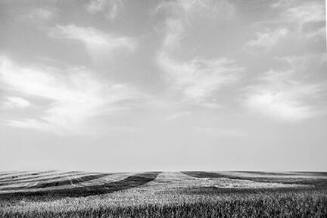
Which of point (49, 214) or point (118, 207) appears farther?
point (118, 207)

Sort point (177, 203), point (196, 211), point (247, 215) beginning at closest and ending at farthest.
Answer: point (247, 215) → point (196, 211) → point (177, 203)

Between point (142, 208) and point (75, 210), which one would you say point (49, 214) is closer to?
point (75, 210)

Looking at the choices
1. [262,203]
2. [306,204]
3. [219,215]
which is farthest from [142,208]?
[306,204]

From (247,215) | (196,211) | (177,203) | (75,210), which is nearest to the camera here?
(247,215)

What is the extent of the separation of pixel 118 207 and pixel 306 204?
5.51 metres

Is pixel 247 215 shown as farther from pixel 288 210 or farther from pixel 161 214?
pixel 161 214

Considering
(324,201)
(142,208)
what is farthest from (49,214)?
(324,201)

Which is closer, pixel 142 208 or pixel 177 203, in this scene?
pixel 142 208

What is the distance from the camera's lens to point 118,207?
1149 cm

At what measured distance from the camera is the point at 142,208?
1112cm

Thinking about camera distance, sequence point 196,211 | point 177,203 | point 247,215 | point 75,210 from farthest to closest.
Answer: point 177,203, point 75,210, point 196,211, point 247,215

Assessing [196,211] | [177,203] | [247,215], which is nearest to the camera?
[247,215]

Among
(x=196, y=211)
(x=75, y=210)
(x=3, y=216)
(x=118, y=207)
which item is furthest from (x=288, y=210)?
(x=3, y=216)

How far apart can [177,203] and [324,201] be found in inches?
172
